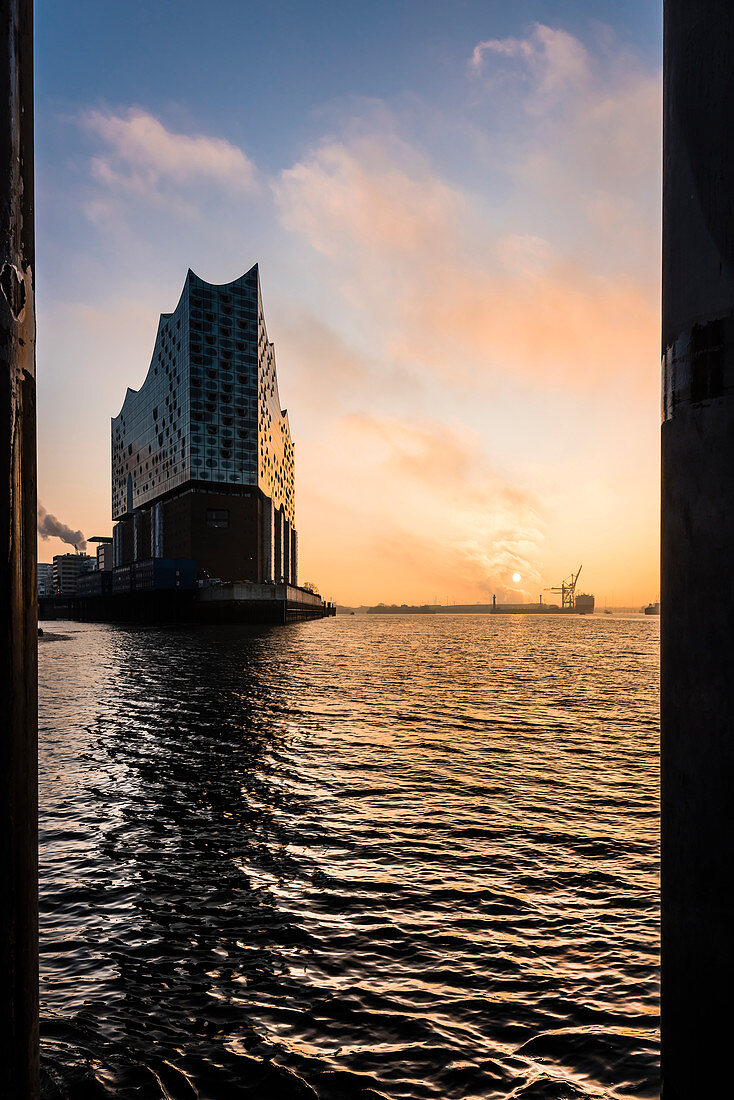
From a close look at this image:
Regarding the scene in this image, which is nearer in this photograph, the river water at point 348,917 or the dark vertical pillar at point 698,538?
the dark vertical pillar at point 698,538

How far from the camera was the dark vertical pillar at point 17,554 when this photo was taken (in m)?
2.31

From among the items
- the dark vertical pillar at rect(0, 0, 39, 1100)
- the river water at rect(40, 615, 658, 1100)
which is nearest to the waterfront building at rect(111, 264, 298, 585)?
the river water at rect(40, 615, 658, 1100)

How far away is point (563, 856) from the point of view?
8.80m

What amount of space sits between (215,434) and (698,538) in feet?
390

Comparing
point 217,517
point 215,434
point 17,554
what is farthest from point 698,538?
point 215,434

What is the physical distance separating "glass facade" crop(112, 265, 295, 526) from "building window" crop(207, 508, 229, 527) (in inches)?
185

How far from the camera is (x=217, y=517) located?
117m

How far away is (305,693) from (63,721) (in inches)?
338

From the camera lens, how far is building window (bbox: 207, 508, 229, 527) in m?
117

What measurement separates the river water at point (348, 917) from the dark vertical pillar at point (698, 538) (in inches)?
118

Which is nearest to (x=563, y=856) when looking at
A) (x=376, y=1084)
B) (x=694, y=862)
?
(x=376, y=1084)

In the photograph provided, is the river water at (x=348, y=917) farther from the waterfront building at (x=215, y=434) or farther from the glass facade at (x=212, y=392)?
the glass facade at (x=212, y=392)

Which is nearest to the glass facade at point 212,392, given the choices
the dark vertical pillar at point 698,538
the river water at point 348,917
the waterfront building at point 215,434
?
the waterfront building at point 215,434

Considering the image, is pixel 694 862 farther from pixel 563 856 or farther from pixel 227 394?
pixel 227 394
